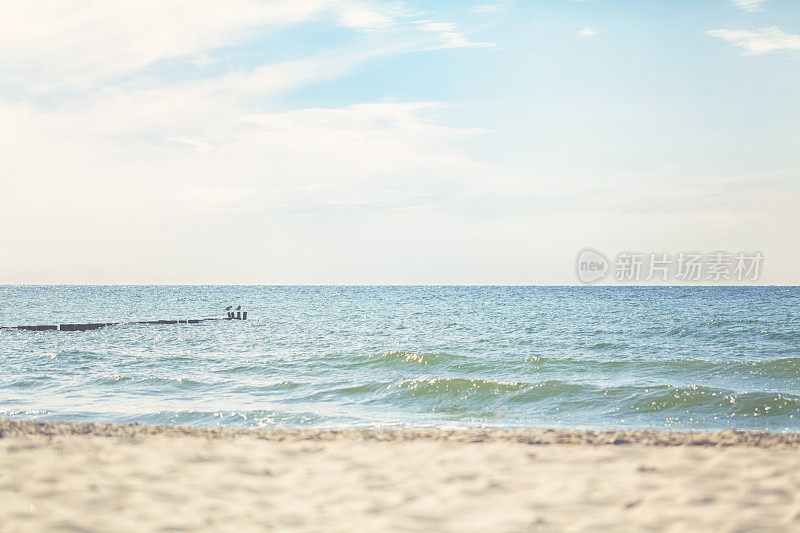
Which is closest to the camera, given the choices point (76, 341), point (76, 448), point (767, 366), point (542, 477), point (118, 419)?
point (542, 477)

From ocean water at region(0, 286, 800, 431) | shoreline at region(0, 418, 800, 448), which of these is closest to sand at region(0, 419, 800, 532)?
shoreline at region(0, 418, 800, 448)

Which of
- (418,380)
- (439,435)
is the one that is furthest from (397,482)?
(418,380)

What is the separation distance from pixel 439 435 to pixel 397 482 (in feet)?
9.43

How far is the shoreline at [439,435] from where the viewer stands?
855 cm

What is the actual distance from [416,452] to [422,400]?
31.8 ft

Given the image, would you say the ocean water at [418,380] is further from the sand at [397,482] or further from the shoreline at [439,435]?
the sand at [397,482]

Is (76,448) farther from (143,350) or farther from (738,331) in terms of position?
(738,331)

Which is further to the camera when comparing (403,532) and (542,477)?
(542,477)

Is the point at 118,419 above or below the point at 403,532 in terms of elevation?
below

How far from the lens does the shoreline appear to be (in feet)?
28.1

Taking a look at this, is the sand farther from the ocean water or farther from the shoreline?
the ocean water

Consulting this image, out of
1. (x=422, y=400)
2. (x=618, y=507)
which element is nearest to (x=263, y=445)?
(x=618, y=507)

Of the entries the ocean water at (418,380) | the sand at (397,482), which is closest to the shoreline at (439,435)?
the sand at (397,482)

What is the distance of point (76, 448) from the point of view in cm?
794
